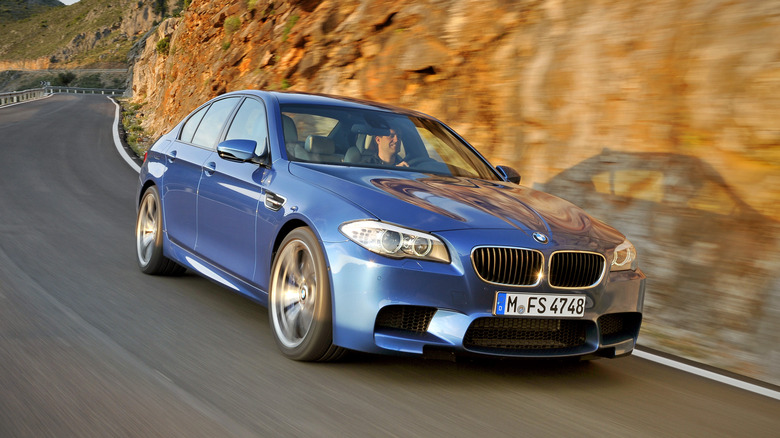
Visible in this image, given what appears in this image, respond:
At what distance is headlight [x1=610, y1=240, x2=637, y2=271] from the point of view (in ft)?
15.4

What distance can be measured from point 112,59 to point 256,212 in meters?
122

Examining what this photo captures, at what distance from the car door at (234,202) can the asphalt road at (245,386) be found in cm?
41

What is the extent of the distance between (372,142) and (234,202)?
98 cm

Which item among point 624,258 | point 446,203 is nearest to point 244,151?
point 446,203

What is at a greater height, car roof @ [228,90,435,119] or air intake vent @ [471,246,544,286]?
car roof @ [228,90,435,119]

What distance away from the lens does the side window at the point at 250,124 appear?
18.4ft

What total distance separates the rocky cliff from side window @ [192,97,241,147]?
3.39 meters

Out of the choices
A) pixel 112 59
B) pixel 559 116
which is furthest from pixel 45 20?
pixel 559 116

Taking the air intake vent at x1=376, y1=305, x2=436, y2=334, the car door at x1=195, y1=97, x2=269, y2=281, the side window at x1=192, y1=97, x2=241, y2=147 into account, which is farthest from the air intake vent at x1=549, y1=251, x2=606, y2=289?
the side window at x1=192, y1=97, x2=241, y2=147

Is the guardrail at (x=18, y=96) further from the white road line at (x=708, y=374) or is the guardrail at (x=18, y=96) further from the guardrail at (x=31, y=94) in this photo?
the white road line at (x=708, y=374)

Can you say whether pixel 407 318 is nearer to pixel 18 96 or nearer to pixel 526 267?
pixel 526 267

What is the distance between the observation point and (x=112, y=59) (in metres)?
119

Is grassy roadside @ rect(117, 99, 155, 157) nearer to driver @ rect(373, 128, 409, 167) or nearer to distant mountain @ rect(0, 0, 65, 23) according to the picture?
driver @ rect(373, 128, 409, 167)

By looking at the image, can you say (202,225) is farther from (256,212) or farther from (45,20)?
(45,20)
